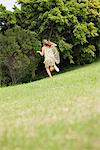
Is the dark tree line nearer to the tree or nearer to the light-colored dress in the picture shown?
the tree

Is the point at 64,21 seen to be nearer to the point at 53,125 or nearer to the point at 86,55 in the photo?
the point at 86,55

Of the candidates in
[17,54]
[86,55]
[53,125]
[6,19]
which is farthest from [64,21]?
[53,125]

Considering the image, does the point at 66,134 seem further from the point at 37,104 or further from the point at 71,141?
the point at 37,104

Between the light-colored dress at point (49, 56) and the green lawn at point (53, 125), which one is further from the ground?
the green lawn at point (53, 125)

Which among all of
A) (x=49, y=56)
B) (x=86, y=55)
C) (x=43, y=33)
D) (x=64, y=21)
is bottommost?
(x=86, y=55)

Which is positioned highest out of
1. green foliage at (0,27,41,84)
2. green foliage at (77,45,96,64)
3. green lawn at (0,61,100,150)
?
green lawn at (0,61,100,150)

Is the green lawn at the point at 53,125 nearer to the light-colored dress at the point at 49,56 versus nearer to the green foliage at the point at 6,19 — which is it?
the light-colored dress at the point at 49,56

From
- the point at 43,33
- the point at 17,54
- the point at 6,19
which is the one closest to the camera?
the point at 17,54

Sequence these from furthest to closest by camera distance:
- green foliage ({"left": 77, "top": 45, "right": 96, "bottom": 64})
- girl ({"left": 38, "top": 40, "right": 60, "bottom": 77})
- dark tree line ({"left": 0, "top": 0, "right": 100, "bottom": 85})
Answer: green foliage ({"left": 77, "top": 45, "right": 96, "bottom": 64}) < dark tree line ({"left": 0, "top": 0, "right": 100, "bottom": 85}) < girl ({"left": 38, "top": 40, "right": 60, "bottom": 77})

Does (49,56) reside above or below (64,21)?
above

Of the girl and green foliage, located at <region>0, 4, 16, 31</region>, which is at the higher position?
the girl

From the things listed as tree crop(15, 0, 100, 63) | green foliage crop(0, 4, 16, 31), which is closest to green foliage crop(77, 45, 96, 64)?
tree crop(15, 0, 100, 63)

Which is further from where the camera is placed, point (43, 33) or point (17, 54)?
point (43, 33)

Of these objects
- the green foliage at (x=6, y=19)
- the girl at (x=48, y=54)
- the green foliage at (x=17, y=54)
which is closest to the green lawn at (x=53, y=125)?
the girl at (x=48, y=54)
